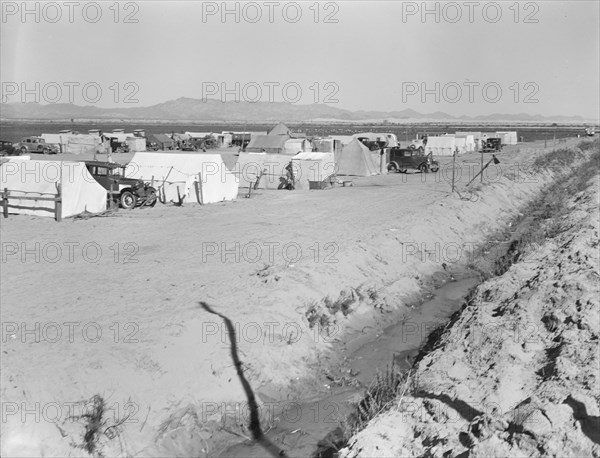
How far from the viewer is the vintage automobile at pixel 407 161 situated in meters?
40.8

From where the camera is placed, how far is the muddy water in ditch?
920 centimetres

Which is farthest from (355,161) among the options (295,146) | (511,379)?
(511,379)

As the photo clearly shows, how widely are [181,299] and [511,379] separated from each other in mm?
6158

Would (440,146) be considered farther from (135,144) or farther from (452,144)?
(135,144)

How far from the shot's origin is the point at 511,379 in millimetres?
9555

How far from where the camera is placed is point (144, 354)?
10.1m

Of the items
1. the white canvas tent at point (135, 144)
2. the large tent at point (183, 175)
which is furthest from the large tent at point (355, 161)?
the white canvas tent at point (135, 144)

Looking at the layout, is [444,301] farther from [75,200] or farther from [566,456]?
[75,200]

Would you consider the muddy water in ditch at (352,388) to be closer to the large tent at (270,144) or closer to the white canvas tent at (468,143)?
the large tent at (270,144)

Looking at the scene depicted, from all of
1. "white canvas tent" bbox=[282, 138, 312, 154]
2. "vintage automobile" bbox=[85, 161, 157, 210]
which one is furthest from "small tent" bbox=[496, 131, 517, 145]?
"vintage automobile" bbox=[85, 161, 157, 210]

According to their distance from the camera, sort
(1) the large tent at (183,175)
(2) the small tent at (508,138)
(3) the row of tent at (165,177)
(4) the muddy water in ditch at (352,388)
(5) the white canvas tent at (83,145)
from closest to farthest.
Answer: (4) the muddy water in ditch at (352,388) < (3) the row of tent at (165,177) < (1) the large tent at (183,175) < (5) the white canvas tent at (83,145) < (2) the small tent at (508,138)

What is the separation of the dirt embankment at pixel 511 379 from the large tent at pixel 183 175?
12.9 metres

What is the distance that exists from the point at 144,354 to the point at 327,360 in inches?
131

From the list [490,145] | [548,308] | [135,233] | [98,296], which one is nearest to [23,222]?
[135,233]
